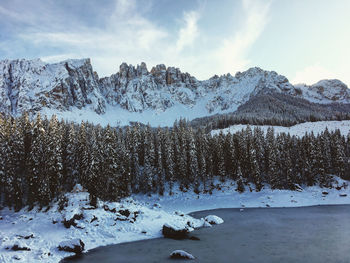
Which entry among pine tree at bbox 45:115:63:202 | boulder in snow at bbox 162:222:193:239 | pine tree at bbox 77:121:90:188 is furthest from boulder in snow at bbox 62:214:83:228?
pine tree at bbox 77:121:90:188

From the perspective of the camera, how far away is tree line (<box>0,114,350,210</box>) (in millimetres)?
39688

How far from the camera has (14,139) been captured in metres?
41.8

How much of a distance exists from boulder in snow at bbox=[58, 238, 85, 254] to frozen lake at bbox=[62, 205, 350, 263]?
1.29m

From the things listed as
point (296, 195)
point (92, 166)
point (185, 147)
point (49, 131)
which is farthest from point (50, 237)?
point (296, 195)

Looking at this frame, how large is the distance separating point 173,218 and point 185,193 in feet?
95.1

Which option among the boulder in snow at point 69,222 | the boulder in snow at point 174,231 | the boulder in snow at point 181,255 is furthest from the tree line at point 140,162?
the boulder in snow at point 181,255

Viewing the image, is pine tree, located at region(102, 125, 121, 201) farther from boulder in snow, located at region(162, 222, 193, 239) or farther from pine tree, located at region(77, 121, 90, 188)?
boulder in snow, located at region(162, 222, 193, 239)

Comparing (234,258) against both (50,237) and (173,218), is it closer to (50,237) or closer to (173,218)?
(173,218)

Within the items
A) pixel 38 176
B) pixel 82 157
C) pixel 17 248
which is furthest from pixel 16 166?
pixel 17 248

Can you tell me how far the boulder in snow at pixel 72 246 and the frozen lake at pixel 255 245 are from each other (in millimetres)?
1291

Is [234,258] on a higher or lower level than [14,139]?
lower

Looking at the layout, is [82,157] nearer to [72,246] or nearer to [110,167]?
[110,167]

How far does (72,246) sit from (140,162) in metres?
51.5

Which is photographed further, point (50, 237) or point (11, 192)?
point (11, 192)
